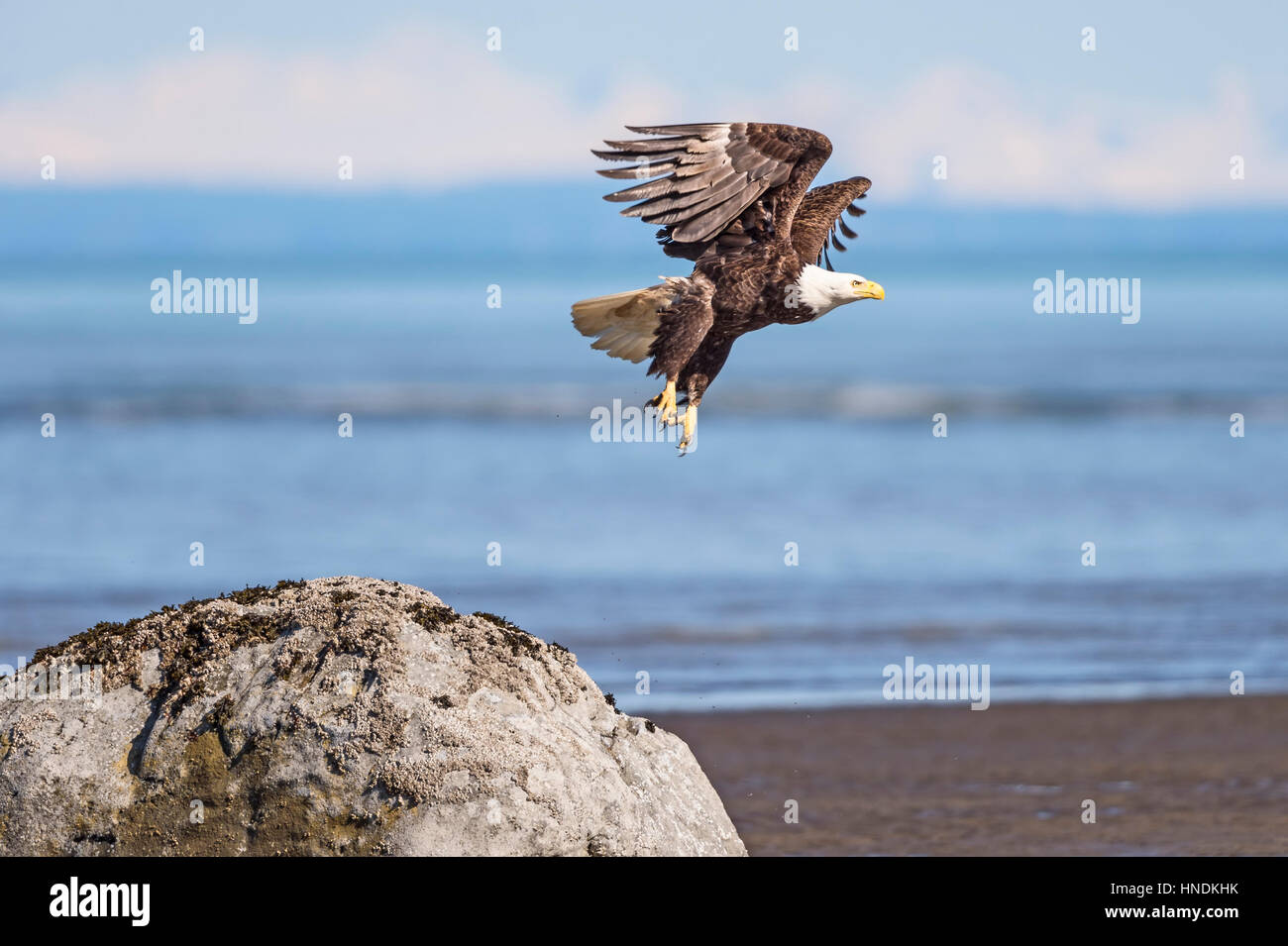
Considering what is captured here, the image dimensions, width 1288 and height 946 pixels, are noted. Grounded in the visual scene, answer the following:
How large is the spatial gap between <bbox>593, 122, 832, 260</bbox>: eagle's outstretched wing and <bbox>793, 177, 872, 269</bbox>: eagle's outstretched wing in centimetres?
35

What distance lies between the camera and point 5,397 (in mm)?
37875

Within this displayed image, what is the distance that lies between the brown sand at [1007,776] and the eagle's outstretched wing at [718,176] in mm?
3293

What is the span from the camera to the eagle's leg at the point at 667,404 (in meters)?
7.45

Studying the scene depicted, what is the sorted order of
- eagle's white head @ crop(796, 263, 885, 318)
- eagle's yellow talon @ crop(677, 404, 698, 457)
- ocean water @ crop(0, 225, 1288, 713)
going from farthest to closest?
ocean water @ crop(0, 225, 1288, 713)
eagle's white head @ crop(796, 263, 885, 318)
eagle's yellow talon @ crop(677, 404, 698, 457)

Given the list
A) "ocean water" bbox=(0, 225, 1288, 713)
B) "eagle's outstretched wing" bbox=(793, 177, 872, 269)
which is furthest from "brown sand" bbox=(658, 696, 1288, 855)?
"eagle's outstretched wing" bbox=(793, 177, 872, 269)

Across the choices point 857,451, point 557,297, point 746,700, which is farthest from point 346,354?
point 557,297

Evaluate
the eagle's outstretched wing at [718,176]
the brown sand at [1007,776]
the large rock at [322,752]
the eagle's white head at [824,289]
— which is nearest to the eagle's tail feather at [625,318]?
the eagle's outstretched wing at [718,176]

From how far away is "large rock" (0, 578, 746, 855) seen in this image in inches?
203

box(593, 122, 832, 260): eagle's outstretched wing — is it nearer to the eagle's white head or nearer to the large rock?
the eagle's white head

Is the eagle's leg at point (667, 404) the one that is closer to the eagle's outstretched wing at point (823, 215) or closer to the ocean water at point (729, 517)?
the eagle's outstretched wing at point (823, 215)

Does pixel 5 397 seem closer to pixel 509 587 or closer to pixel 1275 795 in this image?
pixel 509 587

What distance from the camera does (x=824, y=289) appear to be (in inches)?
300

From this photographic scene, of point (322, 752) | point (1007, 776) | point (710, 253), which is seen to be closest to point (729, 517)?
point (1007, 776)
